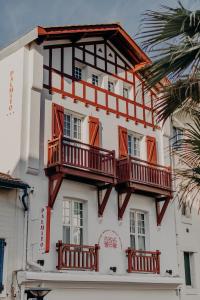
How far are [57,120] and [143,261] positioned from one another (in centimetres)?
710

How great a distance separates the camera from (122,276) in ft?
67.1

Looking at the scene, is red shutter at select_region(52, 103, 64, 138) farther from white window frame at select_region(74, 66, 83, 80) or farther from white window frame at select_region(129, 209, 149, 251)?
white window frame at select_region(129, 209, 149, 251)

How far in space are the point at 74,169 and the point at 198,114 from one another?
9753mm

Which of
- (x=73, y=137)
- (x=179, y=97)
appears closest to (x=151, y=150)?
(x=73, y=137)

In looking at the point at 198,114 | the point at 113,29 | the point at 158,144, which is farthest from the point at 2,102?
the point at 198,114

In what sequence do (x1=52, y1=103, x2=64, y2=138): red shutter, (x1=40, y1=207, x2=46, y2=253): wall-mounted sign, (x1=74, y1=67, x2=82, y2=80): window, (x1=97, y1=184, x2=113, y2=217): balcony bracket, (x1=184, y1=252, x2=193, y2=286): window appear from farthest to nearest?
(x1=184, y1=252, x2=193, y2=286): window → (x1=74, y1=67, x2=82, y2=80): window → (x1=97, y1=184, x2=113, y2=217): balcony bracket → (x1=52, y1=103, x2=64, y2=138): red shutter → (x1=40, y1=207, x2=46, y2=253): wall-mounted sign

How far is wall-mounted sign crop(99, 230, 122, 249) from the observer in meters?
20.7

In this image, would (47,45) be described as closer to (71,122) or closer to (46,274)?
(71,122)

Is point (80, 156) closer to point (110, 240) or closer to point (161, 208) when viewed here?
point (110, 240)

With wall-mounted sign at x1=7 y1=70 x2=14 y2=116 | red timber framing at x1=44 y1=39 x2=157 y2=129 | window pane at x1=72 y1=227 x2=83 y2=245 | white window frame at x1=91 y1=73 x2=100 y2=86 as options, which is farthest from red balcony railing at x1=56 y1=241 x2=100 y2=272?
white window frame at x1=91 y1=73 x2=100 y2=86

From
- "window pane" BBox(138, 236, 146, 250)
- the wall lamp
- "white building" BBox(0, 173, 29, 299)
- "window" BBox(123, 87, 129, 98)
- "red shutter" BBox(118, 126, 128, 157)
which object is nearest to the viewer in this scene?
the wall lamp

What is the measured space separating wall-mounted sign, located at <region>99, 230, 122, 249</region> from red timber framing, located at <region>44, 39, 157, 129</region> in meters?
5.21

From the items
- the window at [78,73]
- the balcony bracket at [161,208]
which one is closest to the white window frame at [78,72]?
the window at [78,73]

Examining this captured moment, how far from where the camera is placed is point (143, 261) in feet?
71.6
